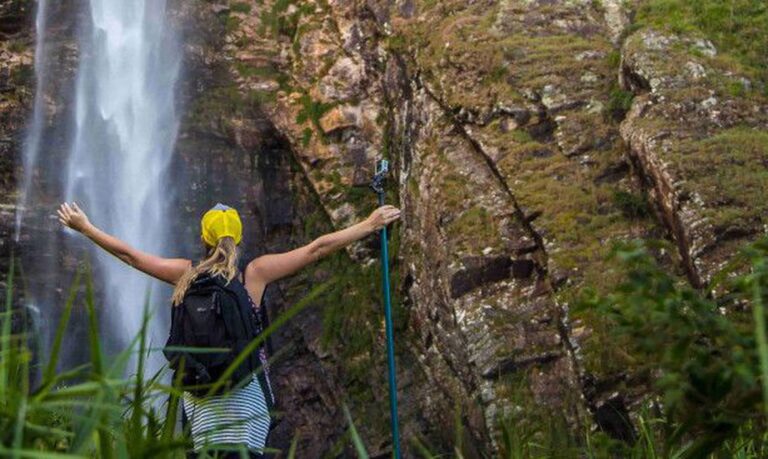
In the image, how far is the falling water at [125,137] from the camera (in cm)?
1819

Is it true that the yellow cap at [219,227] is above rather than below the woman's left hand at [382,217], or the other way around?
above

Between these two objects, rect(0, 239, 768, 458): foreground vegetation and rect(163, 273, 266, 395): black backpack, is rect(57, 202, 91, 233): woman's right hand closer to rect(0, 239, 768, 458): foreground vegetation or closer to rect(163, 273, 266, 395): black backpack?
rect(163, 273, 266, 395): black backpack

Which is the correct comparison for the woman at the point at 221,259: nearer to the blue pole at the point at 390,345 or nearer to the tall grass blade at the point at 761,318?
the blue pole at the point at 390,345

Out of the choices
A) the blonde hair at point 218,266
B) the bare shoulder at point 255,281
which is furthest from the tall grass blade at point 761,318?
the bare shoulder at point 255,281

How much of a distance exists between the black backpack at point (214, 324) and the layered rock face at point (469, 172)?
2.75m

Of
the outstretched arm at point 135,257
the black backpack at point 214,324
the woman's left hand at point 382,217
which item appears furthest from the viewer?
the woman's left hand at point 382,217

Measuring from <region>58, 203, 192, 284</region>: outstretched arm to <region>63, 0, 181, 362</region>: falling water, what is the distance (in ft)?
39.4

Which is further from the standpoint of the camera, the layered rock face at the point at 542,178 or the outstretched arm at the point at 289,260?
the layered rock face at the point at 542,178

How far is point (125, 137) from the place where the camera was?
1916 centimetres

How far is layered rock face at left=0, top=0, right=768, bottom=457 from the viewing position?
33.1 feet

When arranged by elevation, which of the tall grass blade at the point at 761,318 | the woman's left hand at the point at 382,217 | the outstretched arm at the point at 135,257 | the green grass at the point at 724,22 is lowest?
the tall grass blade at the point at 761,318

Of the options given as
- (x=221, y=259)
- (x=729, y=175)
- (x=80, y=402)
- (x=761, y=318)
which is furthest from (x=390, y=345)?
(x=761, y=318)

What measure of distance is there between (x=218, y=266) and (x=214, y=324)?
29cm

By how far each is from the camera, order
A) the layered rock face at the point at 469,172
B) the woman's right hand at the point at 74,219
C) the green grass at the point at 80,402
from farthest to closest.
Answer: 1. the layered rock face at the point at 469,172
2. the woman's right hand at the point at 74,219
3. the green grass at the point at 80,402
